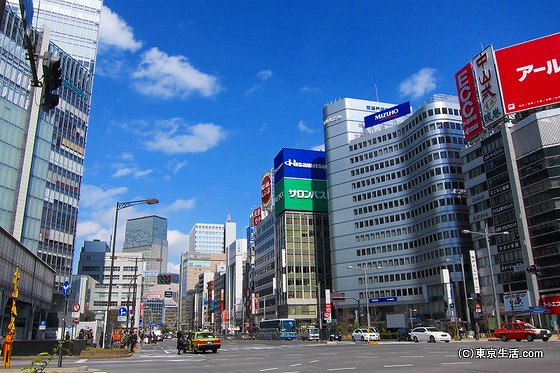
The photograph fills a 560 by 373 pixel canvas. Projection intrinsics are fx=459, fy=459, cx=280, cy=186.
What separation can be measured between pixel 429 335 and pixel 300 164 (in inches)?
3401

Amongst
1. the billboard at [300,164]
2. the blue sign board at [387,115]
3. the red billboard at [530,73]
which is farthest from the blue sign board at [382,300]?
the red billboard at [530,73]

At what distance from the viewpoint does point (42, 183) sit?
77625 millimetres

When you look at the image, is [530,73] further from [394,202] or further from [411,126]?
[394,202]

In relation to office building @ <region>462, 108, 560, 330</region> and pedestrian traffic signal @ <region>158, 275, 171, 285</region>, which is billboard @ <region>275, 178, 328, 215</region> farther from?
pedestrian traffic signal @ <region>158, 275, 171, 285</region>

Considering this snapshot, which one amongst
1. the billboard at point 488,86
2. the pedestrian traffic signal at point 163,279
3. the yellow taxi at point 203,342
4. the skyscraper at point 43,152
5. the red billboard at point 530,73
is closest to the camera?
the yellow taxi at point 203,342

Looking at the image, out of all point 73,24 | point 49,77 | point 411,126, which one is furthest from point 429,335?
point 73,24

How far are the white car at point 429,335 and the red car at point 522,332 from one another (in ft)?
21.6

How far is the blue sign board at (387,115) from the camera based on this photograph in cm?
10638

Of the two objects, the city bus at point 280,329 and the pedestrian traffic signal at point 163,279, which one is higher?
the pedestrian traffic signal at point 163,279

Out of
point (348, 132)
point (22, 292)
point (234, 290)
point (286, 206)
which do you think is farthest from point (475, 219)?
point (234, 290)

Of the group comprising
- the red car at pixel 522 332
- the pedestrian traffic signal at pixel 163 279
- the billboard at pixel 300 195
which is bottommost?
the red car at pixel 522 332

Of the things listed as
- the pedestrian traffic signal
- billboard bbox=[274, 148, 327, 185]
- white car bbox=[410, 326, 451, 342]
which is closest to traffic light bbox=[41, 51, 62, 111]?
the pedestrian traffic signal

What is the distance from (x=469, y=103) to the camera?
85.6 m

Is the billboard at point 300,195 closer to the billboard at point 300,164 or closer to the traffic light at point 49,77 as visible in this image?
the billboard at point 300,164
